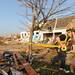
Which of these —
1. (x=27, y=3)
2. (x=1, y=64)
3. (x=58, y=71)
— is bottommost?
(x=58, y=71)

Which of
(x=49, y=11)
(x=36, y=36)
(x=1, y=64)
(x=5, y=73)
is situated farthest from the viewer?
(x=36, y=36)

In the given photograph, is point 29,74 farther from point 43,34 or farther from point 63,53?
point 43,34

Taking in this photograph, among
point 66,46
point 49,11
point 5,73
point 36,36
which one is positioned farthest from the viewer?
point 36,36

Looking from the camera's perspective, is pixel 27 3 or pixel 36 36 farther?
pixel 36 36

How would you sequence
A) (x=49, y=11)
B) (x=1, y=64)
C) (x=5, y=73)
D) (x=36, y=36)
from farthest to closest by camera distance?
1. (x=36, y=36)
2. (x=49, y=11)
3. (x=1, y=64)
4. (x=5, y=73)

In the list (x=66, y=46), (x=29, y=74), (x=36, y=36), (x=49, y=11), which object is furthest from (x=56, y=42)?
(x=36, y=36)

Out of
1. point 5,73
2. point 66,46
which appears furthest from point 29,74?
point 66,46

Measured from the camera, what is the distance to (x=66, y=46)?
34.9ft

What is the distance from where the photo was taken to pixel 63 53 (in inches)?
441

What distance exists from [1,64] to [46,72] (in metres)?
3.02

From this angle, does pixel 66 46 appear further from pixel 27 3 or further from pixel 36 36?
pixel 36 36

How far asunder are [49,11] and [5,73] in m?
6.87

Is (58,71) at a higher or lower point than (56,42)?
lower

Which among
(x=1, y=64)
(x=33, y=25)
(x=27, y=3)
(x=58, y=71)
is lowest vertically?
(x=58, y=71)
